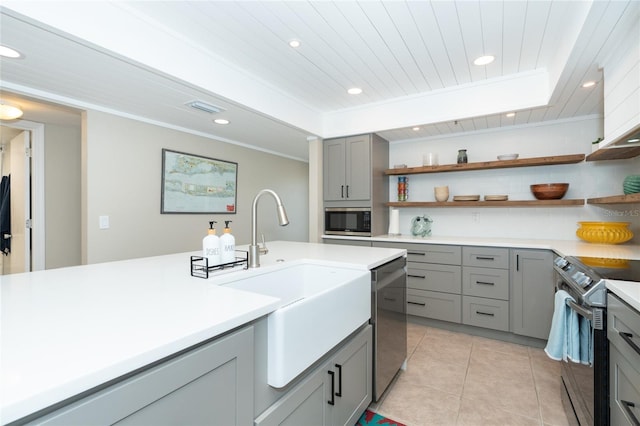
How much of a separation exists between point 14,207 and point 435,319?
4959 mm

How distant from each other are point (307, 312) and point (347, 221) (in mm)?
2781

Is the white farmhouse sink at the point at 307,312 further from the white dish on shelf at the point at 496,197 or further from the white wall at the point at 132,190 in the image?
the white dish on shelf at the point at 496,197

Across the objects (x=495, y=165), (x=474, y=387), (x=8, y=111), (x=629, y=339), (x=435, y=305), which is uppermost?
(x=8, y=111)

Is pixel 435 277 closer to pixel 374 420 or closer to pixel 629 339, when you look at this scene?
pixel 374 420

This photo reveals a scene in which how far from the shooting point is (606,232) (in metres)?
2.72

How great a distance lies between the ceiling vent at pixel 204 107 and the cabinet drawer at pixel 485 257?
2.73 m

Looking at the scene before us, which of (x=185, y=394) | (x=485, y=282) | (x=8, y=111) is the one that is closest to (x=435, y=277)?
(x=485, y=282)

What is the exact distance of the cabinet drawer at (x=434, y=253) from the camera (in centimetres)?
310

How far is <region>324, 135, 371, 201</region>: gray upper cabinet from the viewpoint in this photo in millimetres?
3697

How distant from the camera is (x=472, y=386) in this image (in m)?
2.16

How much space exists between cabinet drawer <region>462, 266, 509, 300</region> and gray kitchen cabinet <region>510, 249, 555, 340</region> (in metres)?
0.07

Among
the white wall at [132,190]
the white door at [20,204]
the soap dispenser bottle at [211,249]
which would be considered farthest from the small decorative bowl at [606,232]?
the white door at [20,204]

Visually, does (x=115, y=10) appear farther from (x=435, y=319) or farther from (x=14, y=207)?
(x=435, y=319)

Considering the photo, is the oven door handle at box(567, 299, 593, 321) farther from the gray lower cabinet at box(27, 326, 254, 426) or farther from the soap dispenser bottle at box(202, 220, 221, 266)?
the soap dispenser bottle at box(202, 220, 221, 266)
